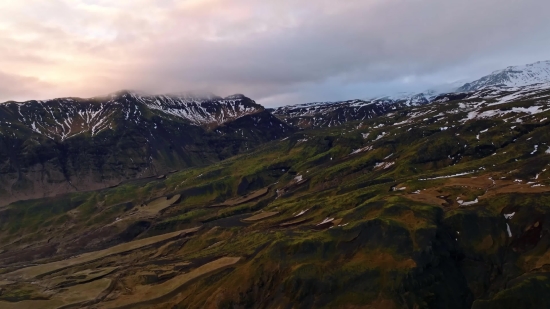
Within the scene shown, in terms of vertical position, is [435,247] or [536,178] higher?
[536,178]

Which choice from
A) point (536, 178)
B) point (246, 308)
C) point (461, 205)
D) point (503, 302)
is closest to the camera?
point (503, 302)

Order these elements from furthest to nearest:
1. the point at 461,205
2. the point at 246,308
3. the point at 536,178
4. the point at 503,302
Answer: the point at 536,178, the point at 461,205, the point at 246,308, the point at 503,302

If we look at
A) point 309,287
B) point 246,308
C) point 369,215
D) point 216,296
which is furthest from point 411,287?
point 216,296

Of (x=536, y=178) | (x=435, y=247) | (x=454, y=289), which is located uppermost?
(x=536, y=178)

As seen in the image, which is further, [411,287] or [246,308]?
[246,308]

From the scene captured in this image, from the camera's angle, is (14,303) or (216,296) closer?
(216,296)

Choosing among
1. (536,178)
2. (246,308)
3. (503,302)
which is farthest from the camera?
(536,178)

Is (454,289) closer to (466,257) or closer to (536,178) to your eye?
(466,257)

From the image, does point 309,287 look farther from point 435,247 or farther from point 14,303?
point 14,303

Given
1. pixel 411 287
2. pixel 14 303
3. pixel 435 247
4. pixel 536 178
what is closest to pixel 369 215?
pixel 435 247
